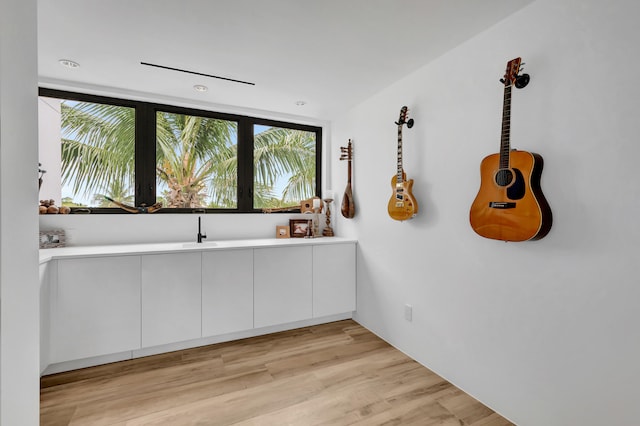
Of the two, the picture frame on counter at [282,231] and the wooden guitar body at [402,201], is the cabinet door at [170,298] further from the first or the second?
the wooden guitar body at [402,201]

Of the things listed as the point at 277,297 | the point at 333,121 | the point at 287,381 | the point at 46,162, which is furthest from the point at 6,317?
the point at 333,121

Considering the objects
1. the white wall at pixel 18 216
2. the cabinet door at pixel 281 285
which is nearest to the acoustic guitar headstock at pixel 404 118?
the cabinet door at pixel 281 285

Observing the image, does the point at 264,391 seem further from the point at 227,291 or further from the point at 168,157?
the point at 168,157

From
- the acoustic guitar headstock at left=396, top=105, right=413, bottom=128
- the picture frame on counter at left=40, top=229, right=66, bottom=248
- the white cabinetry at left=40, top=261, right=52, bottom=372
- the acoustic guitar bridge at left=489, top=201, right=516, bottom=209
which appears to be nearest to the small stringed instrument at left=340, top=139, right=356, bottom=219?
the acoustic guitar headstock at left=396, top=105, right=413, bottom=128

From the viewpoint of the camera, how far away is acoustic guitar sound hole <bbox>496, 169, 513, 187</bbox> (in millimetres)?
1597

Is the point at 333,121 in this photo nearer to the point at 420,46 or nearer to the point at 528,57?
the point at 420,46

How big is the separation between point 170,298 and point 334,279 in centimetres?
153

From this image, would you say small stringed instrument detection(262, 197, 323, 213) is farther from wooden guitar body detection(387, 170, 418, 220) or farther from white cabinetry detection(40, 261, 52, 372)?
white cabinetry detection(40, 261, 52, 372)

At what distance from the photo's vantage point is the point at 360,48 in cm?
208

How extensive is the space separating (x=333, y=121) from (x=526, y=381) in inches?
120

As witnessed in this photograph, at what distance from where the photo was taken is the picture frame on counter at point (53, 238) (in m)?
2.50

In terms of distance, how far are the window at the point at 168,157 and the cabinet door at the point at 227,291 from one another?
805 millimetres

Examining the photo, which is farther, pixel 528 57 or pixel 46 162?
pixel 46 162

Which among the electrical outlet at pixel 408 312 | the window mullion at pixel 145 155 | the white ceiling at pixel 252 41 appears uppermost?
the white ceiling at pixel 252 41
